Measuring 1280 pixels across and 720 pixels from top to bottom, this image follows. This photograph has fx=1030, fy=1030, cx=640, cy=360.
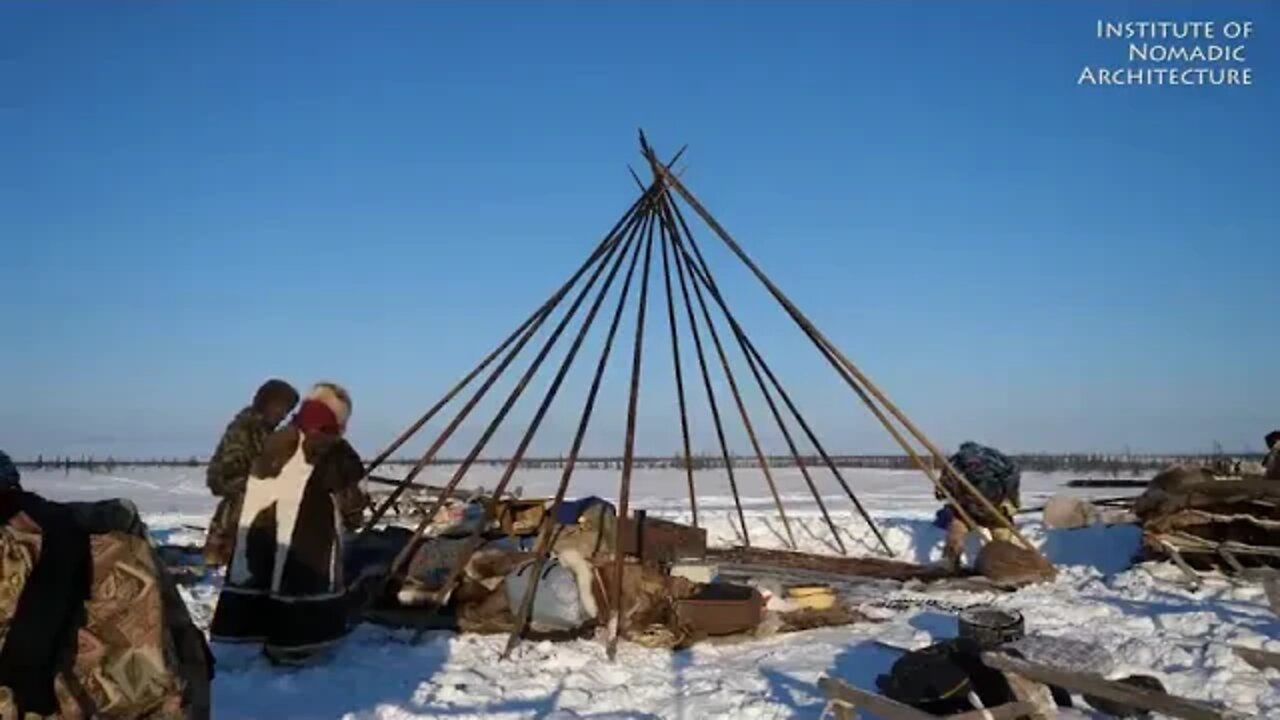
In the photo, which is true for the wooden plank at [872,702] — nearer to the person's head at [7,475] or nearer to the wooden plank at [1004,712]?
the wooden plank at [1004,712]

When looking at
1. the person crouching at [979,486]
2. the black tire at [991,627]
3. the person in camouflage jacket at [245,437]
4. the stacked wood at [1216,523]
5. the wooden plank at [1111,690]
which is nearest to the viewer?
the wooden plank at [1111,690]

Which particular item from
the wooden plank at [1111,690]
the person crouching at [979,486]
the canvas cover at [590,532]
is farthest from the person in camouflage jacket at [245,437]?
the person crouching at [979,486]

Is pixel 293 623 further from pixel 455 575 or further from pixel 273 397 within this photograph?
pixel 273 397

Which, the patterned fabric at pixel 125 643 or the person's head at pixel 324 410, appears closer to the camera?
the patterned fabric at pixel 125 643

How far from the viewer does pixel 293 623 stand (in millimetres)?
5727

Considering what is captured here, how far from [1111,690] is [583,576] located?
3.69 m

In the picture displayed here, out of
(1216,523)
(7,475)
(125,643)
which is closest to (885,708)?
(125,643)

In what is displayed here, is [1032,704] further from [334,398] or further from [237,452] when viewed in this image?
[237,452]

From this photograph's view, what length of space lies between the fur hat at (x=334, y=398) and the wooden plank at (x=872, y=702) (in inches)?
130

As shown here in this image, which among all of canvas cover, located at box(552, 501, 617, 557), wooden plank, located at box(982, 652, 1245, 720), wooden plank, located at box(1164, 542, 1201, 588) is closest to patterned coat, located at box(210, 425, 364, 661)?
canvas cover, located at box(552, 501, 617, 557)

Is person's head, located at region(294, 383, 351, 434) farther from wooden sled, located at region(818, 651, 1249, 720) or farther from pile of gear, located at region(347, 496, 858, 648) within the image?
wooden sled, located at region(818, 651, 1249, 720)

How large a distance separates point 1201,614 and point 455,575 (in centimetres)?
500

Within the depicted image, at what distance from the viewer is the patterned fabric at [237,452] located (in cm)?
743

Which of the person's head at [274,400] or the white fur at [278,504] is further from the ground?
the person's head at [274,400]
